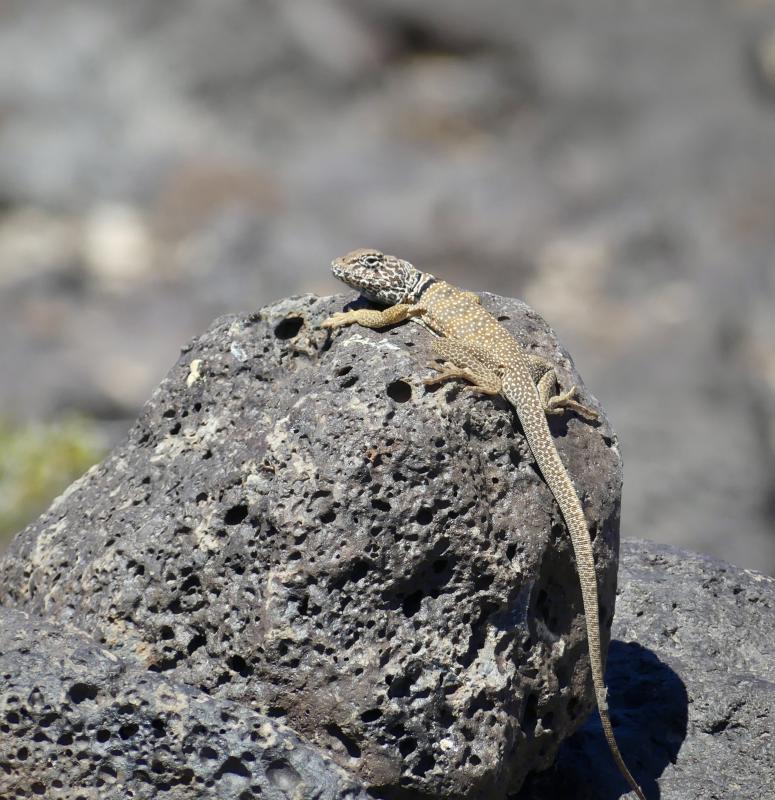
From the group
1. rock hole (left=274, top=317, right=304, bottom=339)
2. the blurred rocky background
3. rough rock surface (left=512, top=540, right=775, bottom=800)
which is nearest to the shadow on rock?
rough rock surface (left=512, top=540, right=775, bottom=800)

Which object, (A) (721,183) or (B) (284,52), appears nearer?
(A) (721,183)

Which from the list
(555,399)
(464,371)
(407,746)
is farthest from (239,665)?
(555,399)

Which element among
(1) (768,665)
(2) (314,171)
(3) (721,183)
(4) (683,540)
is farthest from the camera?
(2) (314,171)

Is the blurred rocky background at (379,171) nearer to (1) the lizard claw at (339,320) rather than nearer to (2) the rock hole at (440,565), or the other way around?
(1) the lizard claw at (339,320)

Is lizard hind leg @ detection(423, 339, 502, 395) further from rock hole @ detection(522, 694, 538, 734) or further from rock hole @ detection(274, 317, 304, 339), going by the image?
rock hole @ detection(522, 694, 538, 734)

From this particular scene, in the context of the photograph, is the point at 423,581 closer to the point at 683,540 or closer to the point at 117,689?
the point at 117,689

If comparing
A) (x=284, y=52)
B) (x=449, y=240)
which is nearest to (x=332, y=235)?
(x=449, y=240)

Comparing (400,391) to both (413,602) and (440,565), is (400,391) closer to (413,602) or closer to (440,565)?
(440,565)
